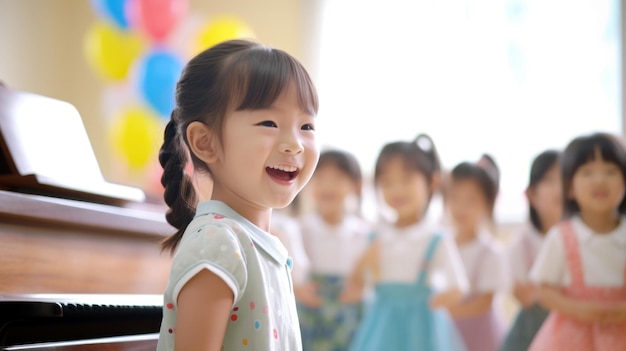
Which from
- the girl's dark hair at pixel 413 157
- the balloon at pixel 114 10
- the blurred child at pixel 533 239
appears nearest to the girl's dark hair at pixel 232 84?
the blurred child at pixel 533 239

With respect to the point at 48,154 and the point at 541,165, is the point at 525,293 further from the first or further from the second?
the point at 48,154

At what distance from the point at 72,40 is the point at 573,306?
4.65 m

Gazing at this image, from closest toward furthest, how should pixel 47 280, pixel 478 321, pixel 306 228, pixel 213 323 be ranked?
pixel 213 323, pixel 47 280, pixel 478 321, pixel 306 228

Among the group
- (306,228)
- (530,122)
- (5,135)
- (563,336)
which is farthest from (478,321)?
(5,135)

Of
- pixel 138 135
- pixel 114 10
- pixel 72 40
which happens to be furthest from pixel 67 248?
pixel 72 40

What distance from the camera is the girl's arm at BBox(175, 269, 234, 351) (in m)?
1.03

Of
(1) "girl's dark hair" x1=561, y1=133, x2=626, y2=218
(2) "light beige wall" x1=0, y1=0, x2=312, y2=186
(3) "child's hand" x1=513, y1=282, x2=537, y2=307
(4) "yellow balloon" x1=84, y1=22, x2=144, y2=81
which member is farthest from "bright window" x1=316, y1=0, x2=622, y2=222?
(1) "girl's dark hair" x1=561, y1=133, x2=626, y2=218

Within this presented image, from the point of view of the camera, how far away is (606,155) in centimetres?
208

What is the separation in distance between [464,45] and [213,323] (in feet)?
12.5

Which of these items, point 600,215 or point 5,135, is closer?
point 5,135

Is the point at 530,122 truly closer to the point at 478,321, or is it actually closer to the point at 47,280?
the point at 478,321

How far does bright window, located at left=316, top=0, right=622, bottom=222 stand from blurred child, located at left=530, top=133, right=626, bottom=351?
196cm

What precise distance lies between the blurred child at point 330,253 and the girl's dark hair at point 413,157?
516 millimetres

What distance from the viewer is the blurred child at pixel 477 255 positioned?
315 cm
